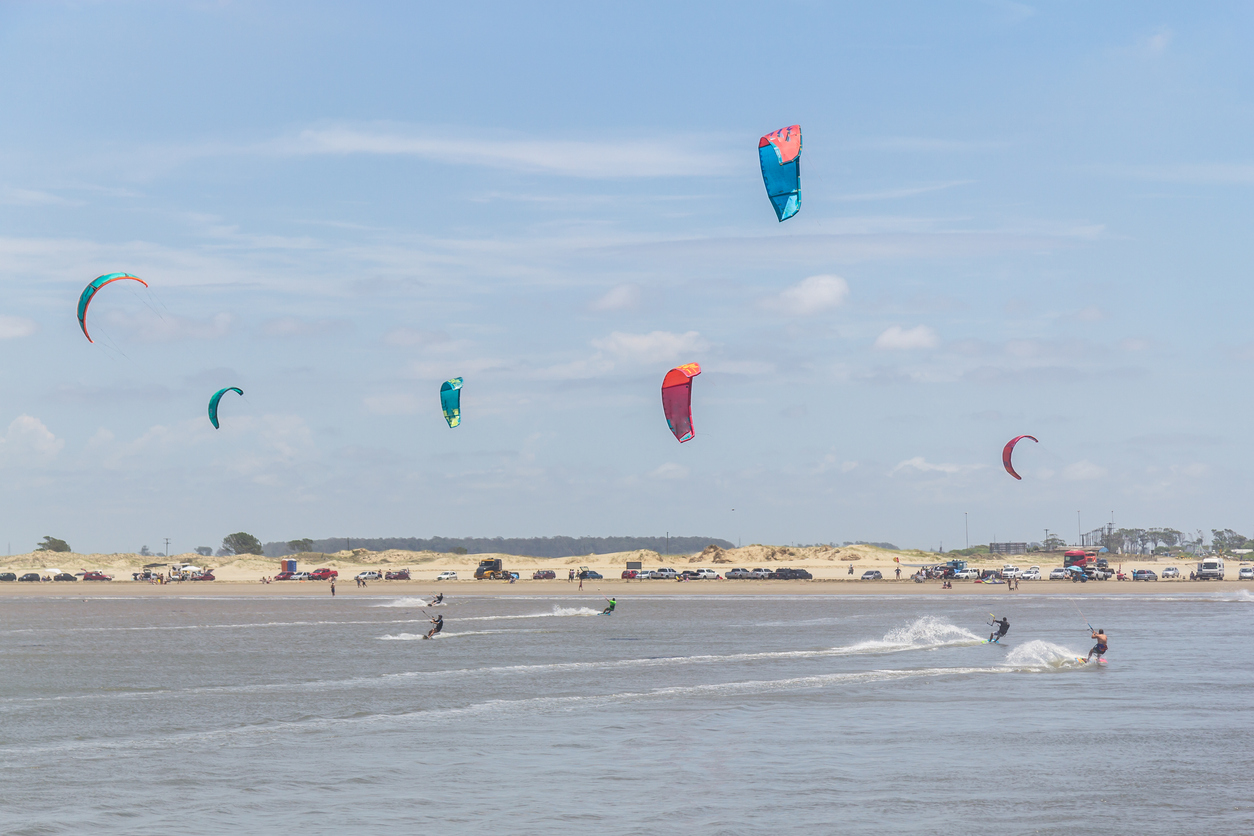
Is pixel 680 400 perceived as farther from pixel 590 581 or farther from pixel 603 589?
pixel 590 581

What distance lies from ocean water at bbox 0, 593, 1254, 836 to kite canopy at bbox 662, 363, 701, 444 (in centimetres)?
713

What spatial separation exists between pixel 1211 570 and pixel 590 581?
51611mm

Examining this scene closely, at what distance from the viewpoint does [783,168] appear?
27.6 meters

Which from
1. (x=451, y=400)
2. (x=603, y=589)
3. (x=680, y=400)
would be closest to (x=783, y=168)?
(x=680, y=400)

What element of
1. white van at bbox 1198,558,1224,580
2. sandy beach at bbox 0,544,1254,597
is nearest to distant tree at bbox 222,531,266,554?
sandy beach at bbox 0,544,1254,597

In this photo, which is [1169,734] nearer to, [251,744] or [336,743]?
[336,743]

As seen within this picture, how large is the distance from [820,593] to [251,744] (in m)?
61.3

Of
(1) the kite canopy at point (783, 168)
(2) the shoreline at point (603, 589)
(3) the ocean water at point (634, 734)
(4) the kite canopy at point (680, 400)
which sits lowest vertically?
(2) the shoreline at point (603, 589)

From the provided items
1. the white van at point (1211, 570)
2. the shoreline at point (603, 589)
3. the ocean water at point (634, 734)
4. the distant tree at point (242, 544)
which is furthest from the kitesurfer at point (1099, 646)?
the distant tree at point (242, 544)

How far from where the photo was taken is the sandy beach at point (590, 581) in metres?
83.6

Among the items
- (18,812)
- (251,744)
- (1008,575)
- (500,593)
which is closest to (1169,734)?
(251,744)

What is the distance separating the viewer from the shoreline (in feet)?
258

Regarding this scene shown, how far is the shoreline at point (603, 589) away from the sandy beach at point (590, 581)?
8 cm

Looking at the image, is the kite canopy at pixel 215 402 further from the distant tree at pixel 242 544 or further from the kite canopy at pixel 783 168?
the distant tree at pixel 242 544
